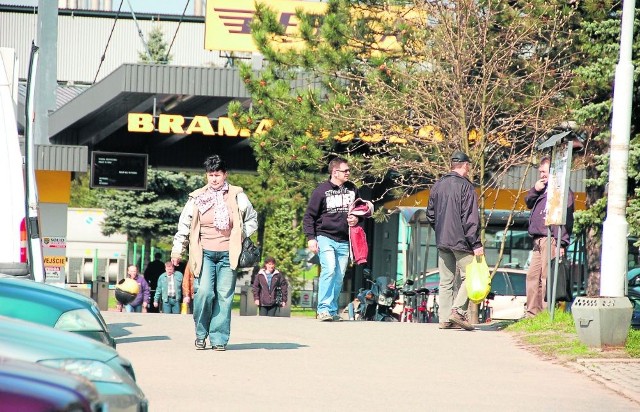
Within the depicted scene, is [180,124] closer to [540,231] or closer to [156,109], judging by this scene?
[156,109]

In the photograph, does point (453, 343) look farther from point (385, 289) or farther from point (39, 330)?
point (385, 289)

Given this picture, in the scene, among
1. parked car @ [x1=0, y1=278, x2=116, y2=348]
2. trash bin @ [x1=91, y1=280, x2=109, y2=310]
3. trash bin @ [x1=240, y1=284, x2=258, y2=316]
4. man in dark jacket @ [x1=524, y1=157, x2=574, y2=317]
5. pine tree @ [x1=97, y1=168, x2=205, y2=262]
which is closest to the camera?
parked car @ [x1=0, y1=278, x2=116, y2=348]

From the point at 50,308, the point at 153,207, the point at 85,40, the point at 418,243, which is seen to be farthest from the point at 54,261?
the point at 85,40

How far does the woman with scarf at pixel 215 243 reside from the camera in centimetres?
1142

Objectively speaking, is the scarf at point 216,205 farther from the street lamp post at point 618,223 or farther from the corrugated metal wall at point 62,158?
the corrugated metal wall at point 62,158

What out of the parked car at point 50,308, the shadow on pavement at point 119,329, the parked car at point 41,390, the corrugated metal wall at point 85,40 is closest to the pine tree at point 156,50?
the corrugated metal wall at point 85,40

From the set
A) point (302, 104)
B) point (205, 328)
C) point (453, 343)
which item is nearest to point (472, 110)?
point (302, 104)

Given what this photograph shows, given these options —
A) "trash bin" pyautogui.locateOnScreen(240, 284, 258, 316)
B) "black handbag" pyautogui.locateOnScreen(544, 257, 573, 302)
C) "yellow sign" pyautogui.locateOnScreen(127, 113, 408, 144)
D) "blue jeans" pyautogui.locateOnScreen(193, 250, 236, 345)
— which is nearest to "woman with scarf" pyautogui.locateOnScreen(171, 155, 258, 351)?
"blue jeans" pyautogui.locateOnScreen(193, 250, 236, 345)

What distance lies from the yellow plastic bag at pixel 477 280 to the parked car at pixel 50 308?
606 centimetres

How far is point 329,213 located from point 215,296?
3.48 m

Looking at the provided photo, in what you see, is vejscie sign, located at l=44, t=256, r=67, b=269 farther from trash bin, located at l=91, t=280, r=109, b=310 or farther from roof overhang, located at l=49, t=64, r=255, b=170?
roof overhang, located at l=49, t=64, r=255, b=170

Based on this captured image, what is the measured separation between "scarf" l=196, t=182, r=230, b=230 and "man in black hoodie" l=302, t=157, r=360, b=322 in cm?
326

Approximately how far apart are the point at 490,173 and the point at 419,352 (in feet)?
41.5

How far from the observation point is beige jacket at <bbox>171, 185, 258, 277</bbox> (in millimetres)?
11406
